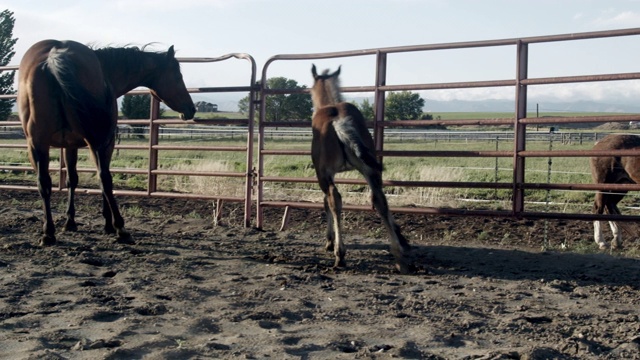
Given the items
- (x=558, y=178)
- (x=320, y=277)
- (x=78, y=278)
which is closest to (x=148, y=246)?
(x=78, y=278)

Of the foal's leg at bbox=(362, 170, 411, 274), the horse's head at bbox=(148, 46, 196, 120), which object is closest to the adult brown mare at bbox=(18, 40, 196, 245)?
the horse's head at bbox=(148, 46, 196, 120)

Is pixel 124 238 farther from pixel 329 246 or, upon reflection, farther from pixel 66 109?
pixel 329 246

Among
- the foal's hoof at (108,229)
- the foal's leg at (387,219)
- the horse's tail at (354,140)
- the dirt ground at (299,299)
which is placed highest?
the horse's tail at (354,140)

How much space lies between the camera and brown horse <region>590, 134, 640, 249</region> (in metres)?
9.24

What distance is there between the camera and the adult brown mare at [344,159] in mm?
6129

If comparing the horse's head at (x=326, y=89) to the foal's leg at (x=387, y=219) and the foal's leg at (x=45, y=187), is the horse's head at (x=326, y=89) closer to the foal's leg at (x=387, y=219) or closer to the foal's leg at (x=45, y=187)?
the foal's leg at (x=387, y=219)

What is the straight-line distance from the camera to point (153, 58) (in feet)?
28.6

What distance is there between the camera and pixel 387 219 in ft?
20.3

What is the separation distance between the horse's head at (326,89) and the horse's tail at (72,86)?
2.13m

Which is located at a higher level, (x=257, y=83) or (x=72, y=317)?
(x=257, y=83)

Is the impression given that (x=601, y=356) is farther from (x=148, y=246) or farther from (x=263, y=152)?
(x=263, y=152)

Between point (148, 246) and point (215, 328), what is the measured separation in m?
3.18

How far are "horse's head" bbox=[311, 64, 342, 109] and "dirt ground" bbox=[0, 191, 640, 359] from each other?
1509mm

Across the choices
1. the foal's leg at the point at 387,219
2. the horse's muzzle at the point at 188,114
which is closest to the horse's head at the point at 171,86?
the horse's muzzle at the point at 188,114
